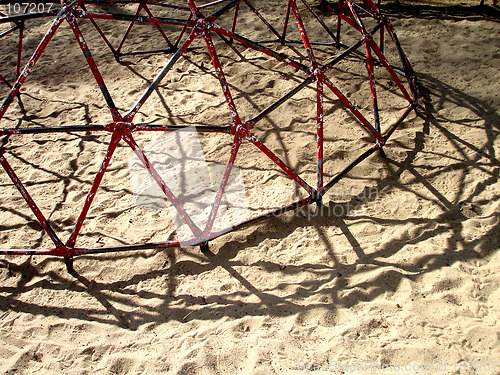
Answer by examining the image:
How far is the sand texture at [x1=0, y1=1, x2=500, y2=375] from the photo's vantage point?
1.95 meters

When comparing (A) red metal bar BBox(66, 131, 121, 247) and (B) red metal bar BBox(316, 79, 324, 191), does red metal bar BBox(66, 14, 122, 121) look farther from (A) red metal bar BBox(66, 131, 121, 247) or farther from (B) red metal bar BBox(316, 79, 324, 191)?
(B) red metal bar BBox(316, 79, 324, 191)

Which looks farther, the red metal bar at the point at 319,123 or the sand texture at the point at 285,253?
the red metal bar at the point at 319,123

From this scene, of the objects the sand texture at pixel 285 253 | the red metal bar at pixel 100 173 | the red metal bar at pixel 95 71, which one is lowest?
the sand texture at pixel 285 253

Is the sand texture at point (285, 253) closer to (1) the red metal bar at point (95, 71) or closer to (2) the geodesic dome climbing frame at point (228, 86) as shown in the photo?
(2) the geodesic dome climbing frame at point (228, 86)

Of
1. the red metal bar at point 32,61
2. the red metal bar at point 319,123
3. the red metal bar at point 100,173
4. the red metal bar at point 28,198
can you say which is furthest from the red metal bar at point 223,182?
the red metal bar at point 32,61

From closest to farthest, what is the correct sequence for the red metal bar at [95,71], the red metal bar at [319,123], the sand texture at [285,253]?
1. the sand texture at [285,253]
2. the red metal bar at [95,71]
3. the red metal bar at [319,123]

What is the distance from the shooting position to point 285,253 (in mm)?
2449

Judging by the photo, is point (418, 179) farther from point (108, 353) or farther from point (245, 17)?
point (245, 17)

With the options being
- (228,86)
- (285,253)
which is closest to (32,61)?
(228,86)

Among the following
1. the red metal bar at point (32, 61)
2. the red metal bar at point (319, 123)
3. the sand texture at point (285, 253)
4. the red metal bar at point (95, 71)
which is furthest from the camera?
the red metal bar at point (319, 123)

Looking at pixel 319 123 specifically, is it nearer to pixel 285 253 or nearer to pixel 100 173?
pixel 285 253

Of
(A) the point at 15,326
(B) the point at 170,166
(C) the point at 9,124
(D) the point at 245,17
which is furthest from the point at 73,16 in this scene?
(D) the point at 245,17

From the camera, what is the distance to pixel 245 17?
5473 millimetres

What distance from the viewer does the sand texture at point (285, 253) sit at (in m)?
1.95
